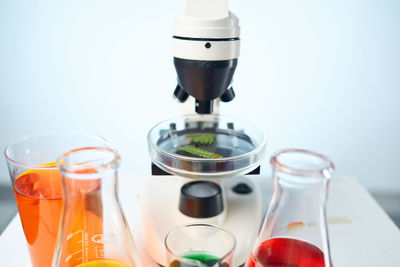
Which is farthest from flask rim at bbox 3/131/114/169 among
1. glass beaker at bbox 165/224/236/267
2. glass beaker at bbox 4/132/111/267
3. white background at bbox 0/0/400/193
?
white background at bbox 0/0/400/193

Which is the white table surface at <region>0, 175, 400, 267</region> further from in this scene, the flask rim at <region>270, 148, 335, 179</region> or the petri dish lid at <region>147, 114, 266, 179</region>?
the flask rim at <region>270, 148, 335, 179</region>

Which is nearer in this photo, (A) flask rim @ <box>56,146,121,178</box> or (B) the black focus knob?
(A) flask rim @ <box>56,146,121,178</box>

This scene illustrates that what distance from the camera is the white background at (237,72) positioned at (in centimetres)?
93

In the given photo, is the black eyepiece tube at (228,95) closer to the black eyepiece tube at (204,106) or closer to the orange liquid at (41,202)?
the black eyepiece tube at (204,106)

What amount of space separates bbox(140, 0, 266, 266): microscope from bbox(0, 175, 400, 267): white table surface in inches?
3.0

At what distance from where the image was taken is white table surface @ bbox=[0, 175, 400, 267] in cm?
58

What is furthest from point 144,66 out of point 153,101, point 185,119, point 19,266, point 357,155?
point 357,155

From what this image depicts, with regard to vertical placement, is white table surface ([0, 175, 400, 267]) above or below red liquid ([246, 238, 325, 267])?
below

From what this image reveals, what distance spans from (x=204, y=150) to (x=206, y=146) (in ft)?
0.09

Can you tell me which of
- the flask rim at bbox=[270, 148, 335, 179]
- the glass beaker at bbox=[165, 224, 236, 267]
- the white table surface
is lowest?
the white table surface

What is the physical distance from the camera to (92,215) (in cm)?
37

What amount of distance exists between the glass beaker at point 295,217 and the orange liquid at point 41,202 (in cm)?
24

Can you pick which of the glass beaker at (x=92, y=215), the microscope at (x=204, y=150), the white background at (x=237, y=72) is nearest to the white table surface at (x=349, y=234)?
the microscope at (x=204, y=150)

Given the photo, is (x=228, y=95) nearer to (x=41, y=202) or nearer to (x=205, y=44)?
(x=205, y=44)
